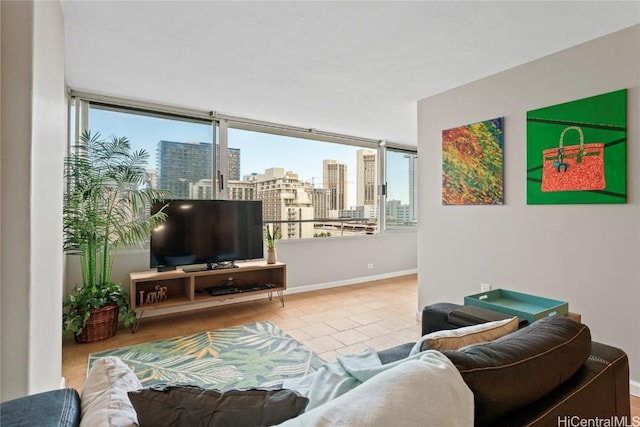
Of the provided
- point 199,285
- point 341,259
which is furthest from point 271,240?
point 341,259

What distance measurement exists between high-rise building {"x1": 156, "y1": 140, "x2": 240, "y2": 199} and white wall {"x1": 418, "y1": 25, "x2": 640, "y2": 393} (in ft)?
8.55

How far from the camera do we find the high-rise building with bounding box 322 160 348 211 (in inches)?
209

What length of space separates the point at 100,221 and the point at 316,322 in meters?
2.30

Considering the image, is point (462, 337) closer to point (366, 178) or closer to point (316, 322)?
point (316, 322)

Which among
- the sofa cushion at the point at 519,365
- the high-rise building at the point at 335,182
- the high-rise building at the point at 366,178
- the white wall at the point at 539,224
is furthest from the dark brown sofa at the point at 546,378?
the high-rise building at the point at 366,178

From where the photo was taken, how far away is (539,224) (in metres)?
2.65

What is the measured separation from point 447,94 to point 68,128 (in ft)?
12.7

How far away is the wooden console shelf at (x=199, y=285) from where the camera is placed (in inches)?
131

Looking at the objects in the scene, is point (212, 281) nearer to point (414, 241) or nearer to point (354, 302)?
point (354, 302)

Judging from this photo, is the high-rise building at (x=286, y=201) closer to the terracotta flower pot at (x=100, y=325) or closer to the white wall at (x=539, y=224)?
the white wall at (x=539, y=224)

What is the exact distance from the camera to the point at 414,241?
6227mm

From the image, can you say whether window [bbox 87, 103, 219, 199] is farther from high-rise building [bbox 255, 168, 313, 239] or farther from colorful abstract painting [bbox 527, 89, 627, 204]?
colorful abstract painting [bbox 527, 89, 627, 204]

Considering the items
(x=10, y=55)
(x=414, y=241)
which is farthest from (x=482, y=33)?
(x=414, y=241)

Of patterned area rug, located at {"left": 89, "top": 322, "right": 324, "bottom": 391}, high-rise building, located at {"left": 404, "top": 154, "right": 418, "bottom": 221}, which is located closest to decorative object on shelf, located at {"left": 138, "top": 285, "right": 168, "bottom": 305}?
patterned area rug, located at {"left": 89, "top": 322, "right": 324, "bottom": 391}
